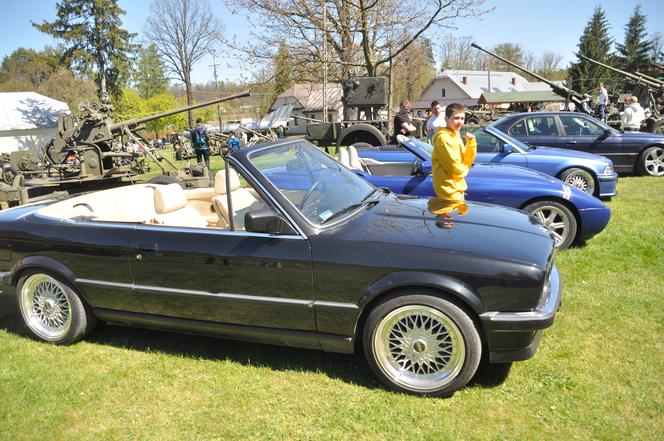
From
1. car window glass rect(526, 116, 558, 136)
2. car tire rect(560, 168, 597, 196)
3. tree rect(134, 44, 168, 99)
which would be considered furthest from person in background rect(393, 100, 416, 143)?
tree rect(134, 44, 168, 99)

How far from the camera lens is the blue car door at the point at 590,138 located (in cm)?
972

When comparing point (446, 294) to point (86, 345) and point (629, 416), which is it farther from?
point (86, 345)

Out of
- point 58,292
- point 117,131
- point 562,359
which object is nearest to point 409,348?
point 562,359

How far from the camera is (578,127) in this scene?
9781mm

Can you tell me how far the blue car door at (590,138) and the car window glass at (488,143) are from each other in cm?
304

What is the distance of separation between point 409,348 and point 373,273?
53 centimetres

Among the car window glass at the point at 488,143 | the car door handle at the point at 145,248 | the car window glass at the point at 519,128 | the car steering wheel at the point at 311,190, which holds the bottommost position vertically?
the car door handle at the point at 145,248

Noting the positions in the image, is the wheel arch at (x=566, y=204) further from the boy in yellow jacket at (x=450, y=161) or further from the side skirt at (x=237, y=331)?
the side skirt at (x=237, y=331)

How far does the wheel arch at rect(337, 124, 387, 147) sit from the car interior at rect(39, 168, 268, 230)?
8.95m

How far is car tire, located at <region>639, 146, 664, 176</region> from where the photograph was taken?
9.95 metres

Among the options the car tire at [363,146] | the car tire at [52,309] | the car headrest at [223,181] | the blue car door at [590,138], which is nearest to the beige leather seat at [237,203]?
the car headrest at [223,181]

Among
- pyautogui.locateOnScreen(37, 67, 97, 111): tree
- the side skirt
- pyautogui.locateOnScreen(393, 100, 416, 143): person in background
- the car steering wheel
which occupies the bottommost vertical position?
the side skirt

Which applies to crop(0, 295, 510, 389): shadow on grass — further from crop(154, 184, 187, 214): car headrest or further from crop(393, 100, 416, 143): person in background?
crop(393, 100, 416, 143): person in background

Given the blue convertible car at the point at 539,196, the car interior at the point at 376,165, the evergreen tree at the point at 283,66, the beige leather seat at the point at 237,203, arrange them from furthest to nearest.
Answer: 1. the evergreen tree at the point at 283,66
2. the car interior at the point at 376,165
3. the blue convertible car at the point at 539,196
4. the beige leather seat at the point at 237,203
